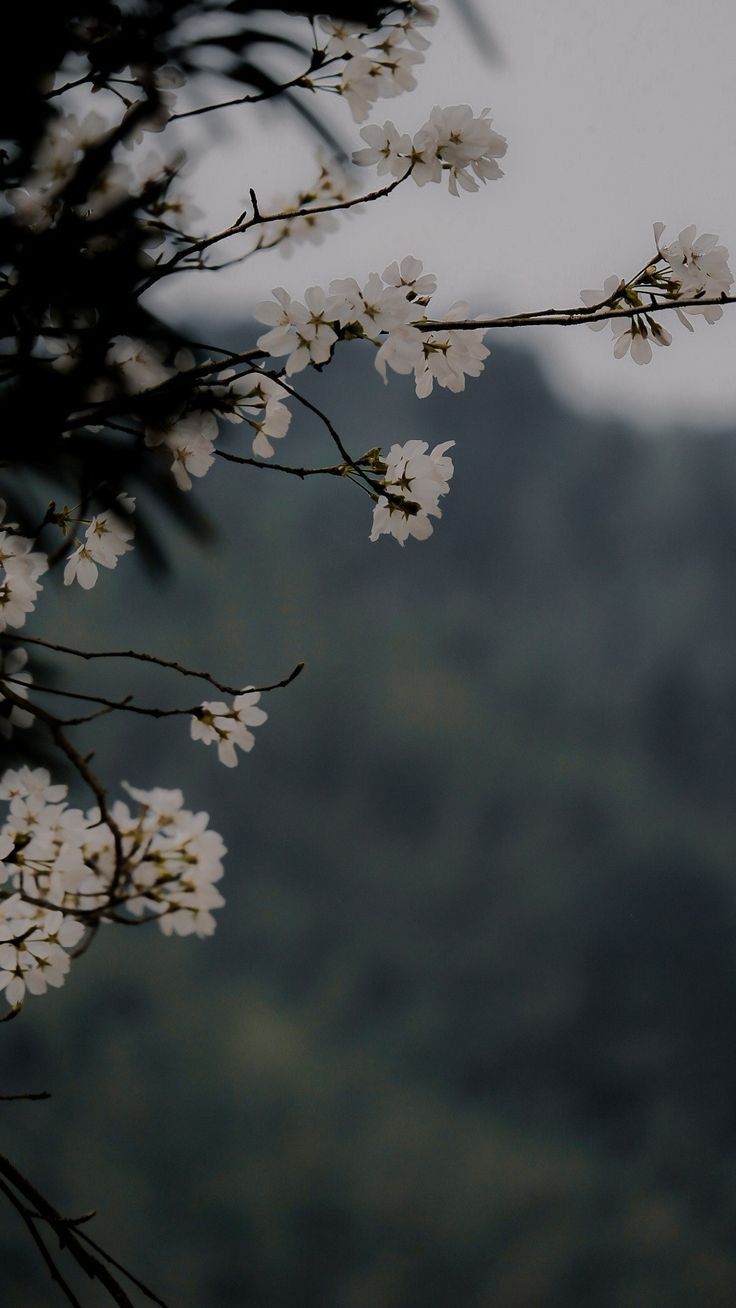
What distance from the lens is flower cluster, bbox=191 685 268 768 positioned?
0.75m

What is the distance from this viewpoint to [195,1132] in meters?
10.4

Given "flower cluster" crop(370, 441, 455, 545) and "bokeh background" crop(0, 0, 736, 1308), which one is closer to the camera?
"flower cluster" crop(370, 441, 455, 545)

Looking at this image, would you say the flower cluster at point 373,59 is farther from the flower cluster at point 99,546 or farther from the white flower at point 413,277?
the flower cluster at point 99,546

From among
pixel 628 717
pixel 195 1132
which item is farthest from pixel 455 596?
pixel 195 1132

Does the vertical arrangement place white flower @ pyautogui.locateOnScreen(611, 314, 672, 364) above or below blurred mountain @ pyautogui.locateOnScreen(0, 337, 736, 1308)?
below

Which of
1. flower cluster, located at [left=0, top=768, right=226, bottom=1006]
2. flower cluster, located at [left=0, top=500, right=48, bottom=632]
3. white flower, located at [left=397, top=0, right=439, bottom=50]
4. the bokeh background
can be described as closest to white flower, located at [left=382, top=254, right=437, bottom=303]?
white flower, located at [left=397, top=0, right=439, bottom=50]

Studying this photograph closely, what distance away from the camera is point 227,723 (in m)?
0.76

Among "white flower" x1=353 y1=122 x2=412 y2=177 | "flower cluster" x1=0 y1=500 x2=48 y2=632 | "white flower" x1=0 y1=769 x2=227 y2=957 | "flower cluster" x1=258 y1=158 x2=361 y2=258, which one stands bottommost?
"white flower" x1=0 y1=769 x2=227 y2=957

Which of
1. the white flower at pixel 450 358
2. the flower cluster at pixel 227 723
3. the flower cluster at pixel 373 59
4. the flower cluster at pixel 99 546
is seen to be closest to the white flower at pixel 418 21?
the flower cluster at pixel 373 59

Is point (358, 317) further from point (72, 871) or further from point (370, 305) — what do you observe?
point (72, 871)

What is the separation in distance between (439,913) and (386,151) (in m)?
12.7

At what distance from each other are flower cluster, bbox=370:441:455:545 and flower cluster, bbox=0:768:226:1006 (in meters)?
0.26

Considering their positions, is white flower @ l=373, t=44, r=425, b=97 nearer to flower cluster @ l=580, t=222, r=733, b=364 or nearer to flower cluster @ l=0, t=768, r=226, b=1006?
flower cluster @ l=580, t=222, r=733, b=364

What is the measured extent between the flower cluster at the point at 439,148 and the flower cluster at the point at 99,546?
9.1 inches
